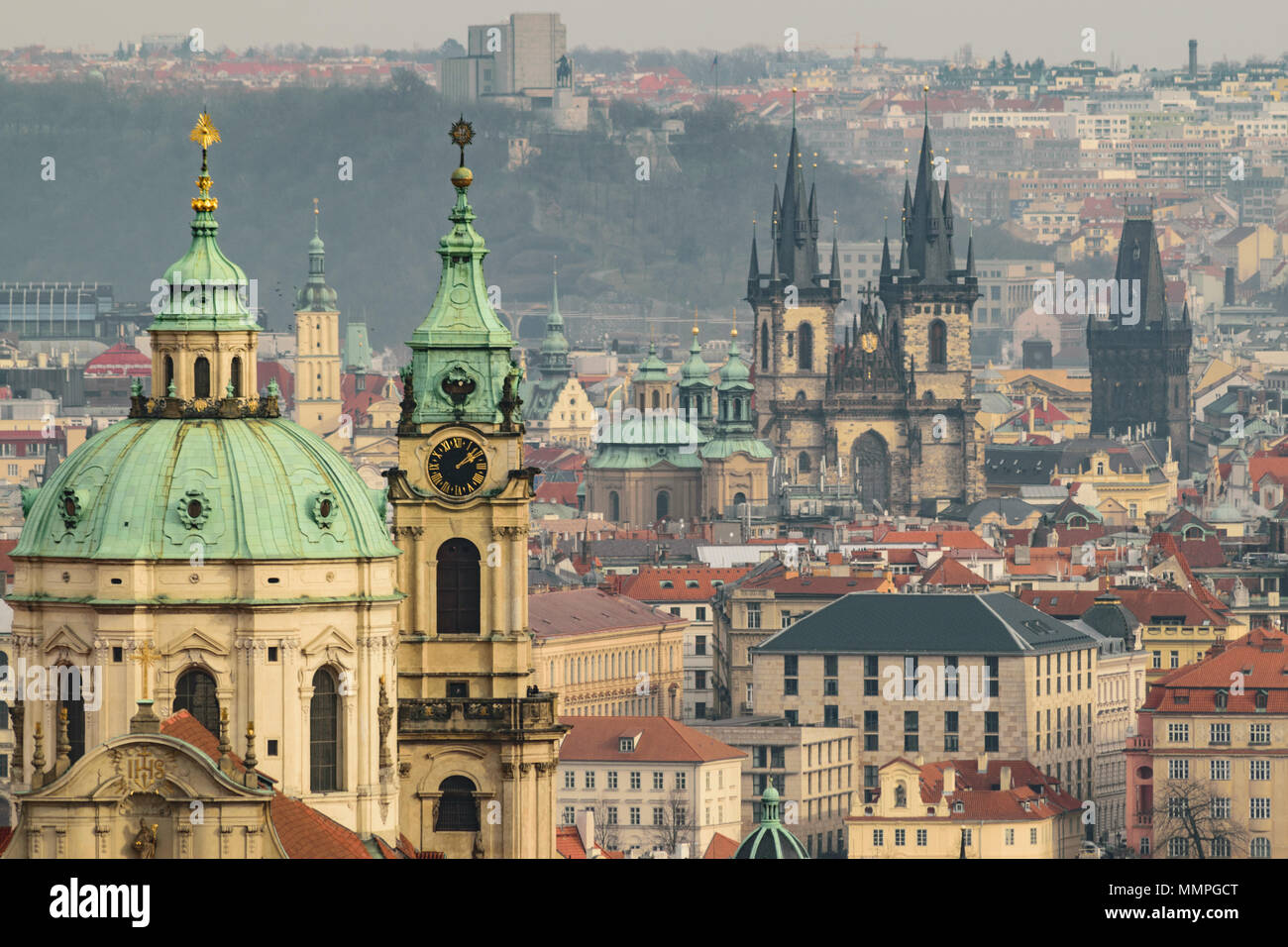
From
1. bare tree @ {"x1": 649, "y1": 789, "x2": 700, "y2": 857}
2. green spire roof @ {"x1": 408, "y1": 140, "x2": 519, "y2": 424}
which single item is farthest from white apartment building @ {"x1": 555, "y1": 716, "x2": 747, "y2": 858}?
green spire roof @ {"x1": 408, "y1": 140, "x2": 519, "y2": 424}

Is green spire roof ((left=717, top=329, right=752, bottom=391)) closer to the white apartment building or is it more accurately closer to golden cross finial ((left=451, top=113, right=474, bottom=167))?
the white apartment building

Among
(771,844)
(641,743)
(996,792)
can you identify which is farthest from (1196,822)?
(771,844)

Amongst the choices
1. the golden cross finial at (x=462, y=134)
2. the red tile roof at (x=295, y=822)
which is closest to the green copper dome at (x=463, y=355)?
the golden cross finial at (x=462, y=134)

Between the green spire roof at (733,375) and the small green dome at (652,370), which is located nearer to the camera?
the green spire roof at (733,375)

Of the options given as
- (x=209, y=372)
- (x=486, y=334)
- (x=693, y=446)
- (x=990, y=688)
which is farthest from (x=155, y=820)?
(x=693, y=446)

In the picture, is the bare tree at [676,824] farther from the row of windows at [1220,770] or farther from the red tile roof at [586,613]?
the red tile roof at [586,613]
